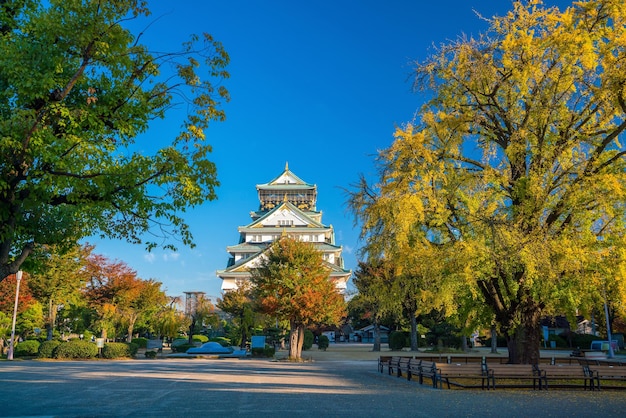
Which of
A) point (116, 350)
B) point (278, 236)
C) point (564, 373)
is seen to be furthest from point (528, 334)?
point (278, 236)

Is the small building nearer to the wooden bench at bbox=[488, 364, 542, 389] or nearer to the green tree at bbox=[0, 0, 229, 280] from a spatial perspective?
the wooden bench at bbox=[488, 364, 542, 389]

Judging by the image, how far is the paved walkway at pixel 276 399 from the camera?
10.3 m

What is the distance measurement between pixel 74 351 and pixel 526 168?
92.2 feet

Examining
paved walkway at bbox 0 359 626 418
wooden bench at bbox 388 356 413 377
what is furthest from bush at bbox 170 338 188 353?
paved walkway at bbox 0 359 626 418

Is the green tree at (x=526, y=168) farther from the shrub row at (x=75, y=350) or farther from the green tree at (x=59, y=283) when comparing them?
the green tree at (x=59, y=283)

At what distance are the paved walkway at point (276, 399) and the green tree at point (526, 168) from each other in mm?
3535

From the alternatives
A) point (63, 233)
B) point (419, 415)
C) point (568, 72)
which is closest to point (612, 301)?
point (568, 72)

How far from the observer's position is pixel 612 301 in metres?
15.2

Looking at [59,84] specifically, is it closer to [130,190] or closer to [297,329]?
[130,190]

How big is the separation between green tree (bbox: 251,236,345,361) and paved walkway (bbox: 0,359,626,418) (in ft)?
39.6

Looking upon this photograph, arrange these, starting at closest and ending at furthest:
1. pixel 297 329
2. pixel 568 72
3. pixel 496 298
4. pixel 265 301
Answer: pixel 568 72 < pixel 496 298 < pixel 265 301 < pixel 297 329

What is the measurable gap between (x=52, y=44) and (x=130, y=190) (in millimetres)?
2731

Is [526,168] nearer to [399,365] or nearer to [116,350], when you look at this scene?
[399,365]

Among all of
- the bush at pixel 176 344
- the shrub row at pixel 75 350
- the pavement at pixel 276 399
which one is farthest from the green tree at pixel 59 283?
the pavement at pixel 276 399
